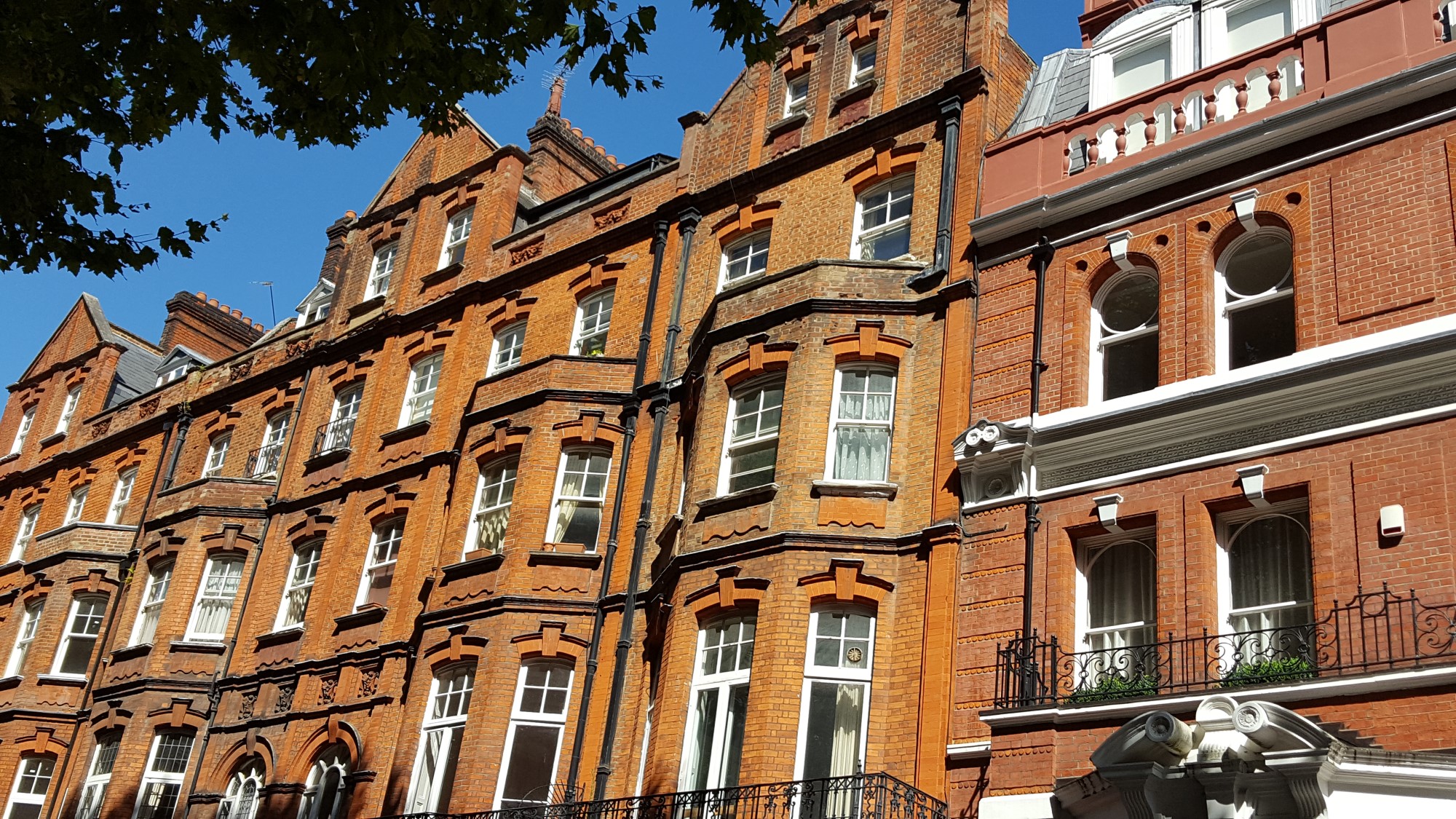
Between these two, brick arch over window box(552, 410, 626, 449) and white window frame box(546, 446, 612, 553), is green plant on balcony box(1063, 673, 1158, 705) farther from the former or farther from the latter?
brick arch over window box(552, 410, 626, 449)

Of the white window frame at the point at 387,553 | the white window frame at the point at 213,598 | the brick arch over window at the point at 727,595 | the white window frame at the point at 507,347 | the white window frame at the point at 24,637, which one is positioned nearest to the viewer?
the brick arch over window at the point at 727,595

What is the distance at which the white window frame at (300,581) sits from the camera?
25777 millimetres

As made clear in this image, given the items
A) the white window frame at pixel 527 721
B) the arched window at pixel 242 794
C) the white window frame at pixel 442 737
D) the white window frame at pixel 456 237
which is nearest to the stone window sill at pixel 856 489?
the white window frame at pixel 527 721

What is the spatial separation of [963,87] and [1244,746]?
11108 mm

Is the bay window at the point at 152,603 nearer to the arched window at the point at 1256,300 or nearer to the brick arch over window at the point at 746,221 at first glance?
the brick arch over window at the point at 746,221

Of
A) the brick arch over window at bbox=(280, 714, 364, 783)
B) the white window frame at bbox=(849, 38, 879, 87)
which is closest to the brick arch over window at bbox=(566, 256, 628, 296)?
the white window frame at bbox=(849, 38, 879, 87)

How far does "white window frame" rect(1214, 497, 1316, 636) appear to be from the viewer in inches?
561

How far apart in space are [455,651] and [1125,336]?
34.6 ft

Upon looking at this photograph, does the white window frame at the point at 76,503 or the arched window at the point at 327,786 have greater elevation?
the white window frame at the point at 76,503

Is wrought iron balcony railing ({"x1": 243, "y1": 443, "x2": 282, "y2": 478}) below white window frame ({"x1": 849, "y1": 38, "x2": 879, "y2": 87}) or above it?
below

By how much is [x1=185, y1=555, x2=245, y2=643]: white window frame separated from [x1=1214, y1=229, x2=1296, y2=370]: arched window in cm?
1860

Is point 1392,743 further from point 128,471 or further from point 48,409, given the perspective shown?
point 48,409

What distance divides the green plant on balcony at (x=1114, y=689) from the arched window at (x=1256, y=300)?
3553 millimetres

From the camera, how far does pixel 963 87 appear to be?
20.5 metres
